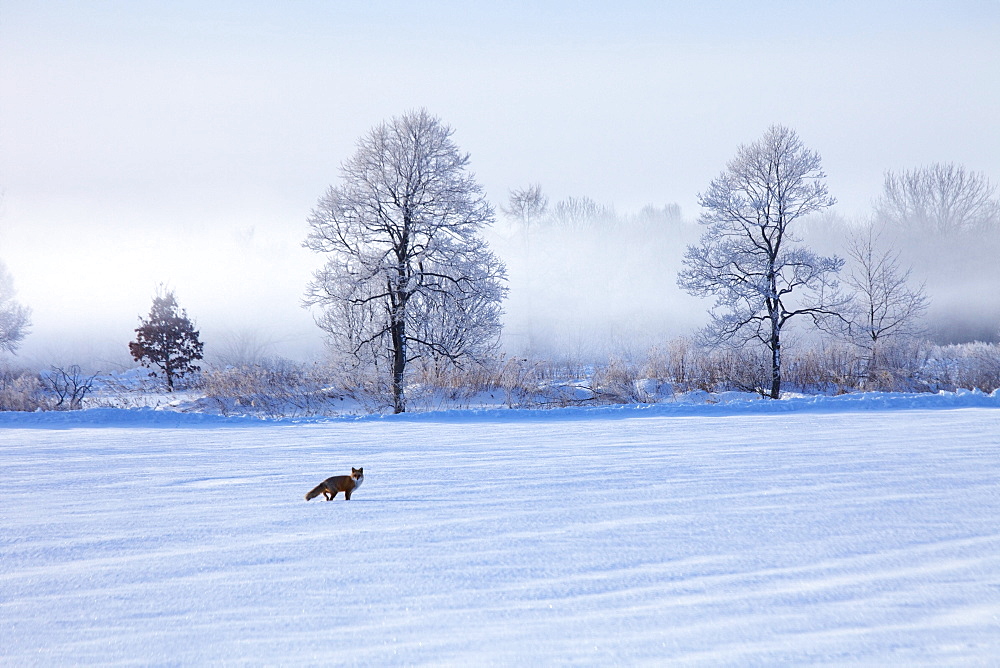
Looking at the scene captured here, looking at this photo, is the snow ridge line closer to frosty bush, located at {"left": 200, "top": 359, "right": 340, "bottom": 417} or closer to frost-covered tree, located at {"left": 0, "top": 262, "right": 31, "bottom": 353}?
frosty bush, located at {"left": 200, "top": 359, "right": 340, "bottom": 417}

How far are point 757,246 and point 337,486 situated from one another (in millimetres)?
16373

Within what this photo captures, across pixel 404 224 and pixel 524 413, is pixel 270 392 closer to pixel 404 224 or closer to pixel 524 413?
pixel 404 224

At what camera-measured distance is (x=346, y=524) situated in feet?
9.80

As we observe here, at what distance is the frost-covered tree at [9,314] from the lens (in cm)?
2493

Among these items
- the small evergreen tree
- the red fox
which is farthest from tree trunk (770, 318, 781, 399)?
the small evergreen tree

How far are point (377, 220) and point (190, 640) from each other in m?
14.7

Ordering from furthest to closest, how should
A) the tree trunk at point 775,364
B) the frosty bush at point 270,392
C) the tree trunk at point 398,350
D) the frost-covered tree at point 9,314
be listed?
the frost-covered tree at point 9,314, the tree trunk at point 775,364, the tree trunk at point 398,350, the frosty bush at point 270,392

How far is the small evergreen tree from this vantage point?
Answer: 74.2ft

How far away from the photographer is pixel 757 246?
1706 cm

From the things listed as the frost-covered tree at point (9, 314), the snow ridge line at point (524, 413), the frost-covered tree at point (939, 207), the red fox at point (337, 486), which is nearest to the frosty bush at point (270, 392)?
the snow ridge line at point (524, 413)

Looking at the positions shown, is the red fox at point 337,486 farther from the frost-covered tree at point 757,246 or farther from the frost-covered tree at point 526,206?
the frost-covered tree at point 526,206

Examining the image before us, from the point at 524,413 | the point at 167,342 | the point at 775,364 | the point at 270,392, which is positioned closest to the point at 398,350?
the point at 270,392

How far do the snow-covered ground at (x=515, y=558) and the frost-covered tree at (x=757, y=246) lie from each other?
12.0 metres

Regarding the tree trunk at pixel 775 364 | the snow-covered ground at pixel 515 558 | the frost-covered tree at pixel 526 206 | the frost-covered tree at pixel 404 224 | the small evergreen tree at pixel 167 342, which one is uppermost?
the frost-covered tree at pixel 526 206
